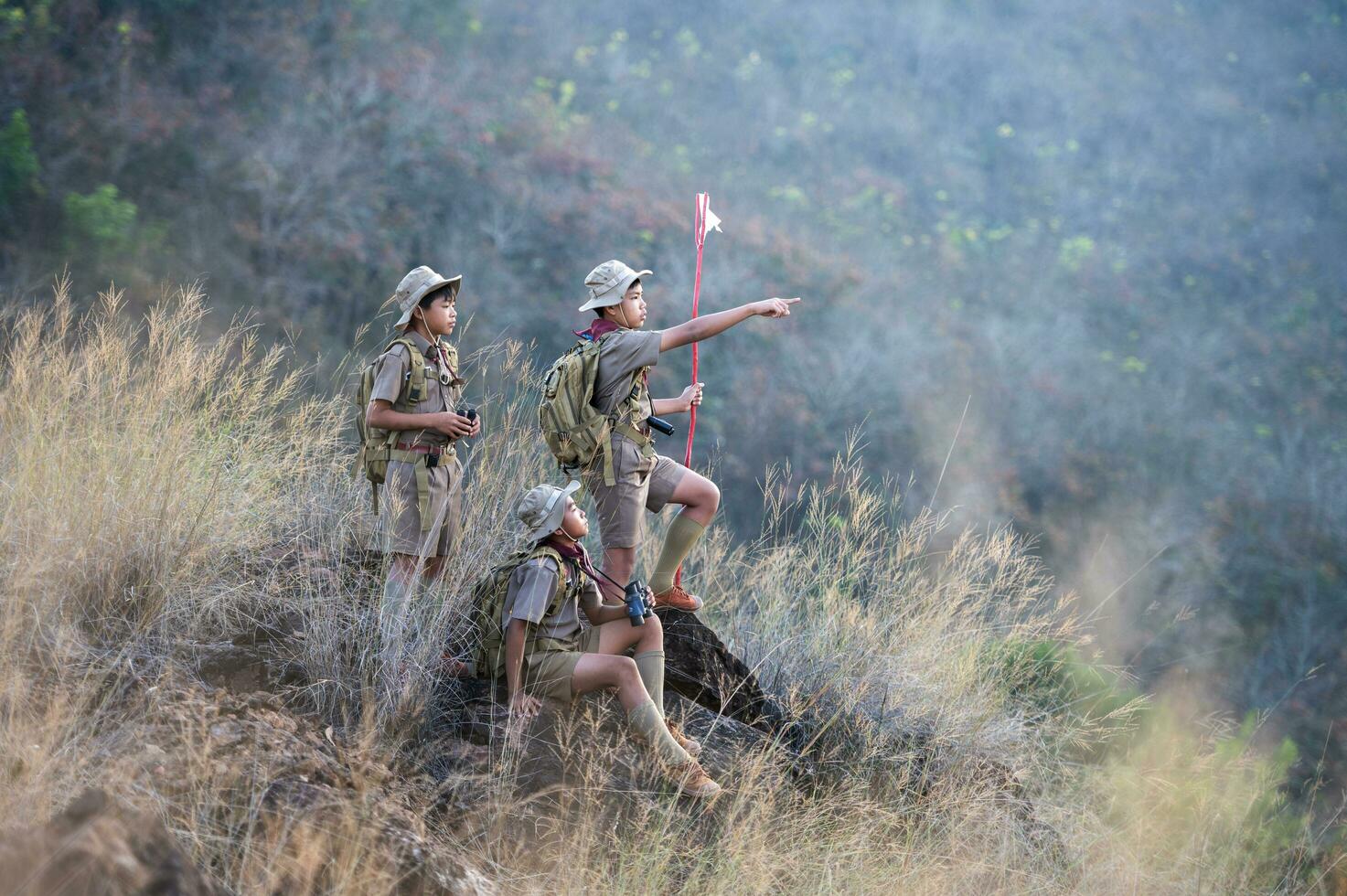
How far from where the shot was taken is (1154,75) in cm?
2884

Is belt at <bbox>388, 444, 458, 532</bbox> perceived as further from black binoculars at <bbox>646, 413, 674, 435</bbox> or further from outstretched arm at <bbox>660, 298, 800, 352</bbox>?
outstretched arm at <bbox>660, 298, 800, 352</bbox>

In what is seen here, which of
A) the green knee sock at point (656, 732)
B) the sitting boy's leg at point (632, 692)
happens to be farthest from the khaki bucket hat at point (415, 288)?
the green knee sock at point (656, 732)

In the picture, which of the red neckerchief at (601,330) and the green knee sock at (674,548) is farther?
the green knee sock at (674,548)

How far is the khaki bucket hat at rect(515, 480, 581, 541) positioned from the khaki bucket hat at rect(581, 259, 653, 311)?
2.99 feet

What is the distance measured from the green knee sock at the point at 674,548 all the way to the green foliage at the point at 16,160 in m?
11.2

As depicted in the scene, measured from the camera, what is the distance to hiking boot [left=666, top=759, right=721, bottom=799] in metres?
4.14

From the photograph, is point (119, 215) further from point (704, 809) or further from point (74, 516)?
point (704, 809)

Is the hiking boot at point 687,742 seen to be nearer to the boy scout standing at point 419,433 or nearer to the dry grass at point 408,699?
the dry grass at point 408,699

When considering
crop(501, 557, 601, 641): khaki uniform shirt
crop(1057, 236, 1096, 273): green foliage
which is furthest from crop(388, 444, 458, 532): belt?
crop(1057, 236, 1096, 273): green foliage

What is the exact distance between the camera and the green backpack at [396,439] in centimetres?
459

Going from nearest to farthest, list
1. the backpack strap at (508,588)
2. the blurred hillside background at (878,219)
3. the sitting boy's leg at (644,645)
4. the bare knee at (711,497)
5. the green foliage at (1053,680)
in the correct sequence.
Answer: the backpack strap at (508,588) < the sitting boy's leg at (644,645) < the bare knee at (711,497) < the green foliage at (1053,680) < the blurred hillside background at (878,219)

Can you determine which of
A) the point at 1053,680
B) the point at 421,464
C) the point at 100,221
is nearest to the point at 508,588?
the point at 421,464

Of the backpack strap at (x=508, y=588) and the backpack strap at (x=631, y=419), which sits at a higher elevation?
the backpack strap at (x=631, y=419)

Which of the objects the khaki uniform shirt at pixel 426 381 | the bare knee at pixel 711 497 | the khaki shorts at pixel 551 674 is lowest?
the khaki shorts at pixel 551 674
